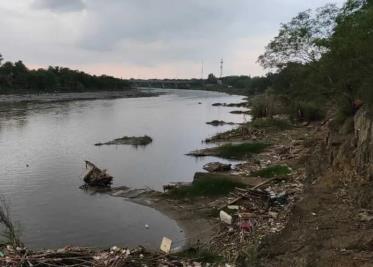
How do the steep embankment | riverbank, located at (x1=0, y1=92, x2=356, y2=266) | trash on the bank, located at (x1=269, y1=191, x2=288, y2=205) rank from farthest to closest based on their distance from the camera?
1. trash on the bank, located at (x1=269, y1=191, x2=288, y2=205)
2. riverbank, located at (x1=0, y1=92, x2=356, y2=266)
3. the steep embankment

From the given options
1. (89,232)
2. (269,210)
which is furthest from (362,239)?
(89,232)

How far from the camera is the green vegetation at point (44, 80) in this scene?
132000 millimetres

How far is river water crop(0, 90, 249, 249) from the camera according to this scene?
1789 cm

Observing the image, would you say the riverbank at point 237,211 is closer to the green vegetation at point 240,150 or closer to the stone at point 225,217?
the stone at point 225,217

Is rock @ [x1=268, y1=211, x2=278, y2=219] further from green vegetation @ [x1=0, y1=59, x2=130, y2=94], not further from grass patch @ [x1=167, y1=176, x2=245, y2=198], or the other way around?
green vegetation @ [x1=0, y1=59, x2=130, y2=94]

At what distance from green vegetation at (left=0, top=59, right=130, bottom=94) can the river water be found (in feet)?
256

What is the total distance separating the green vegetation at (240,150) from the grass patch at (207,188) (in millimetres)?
11695

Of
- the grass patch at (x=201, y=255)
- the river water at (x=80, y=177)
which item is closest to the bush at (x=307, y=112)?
the river water at (x=80, y=177)

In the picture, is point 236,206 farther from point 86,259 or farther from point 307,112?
point 307,112

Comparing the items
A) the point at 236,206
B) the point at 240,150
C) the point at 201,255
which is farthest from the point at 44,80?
the point at 201,255

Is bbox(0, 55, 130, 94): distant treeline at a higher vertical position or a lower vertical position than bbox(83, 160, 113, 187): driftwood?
higher

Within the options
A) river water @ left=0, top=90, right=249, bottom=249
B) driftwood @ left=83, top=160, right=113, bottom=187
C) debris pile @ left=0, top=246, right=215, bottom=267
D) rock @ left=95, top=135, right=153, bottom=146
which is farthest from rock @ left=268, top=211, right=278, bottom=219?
rock @ left=95, top=135, right=153, bottom=146

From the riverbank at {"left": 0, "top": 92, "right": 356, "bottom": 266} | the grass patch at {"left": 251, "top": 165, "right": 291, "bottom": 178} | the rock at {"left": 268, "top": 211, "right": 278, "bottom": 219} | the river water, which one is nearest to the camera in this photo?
the riverbank at {"left": 0, "top": 92, "right": 356, "bottom": 266}

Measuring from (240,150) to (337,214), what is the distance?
22.9 metres
